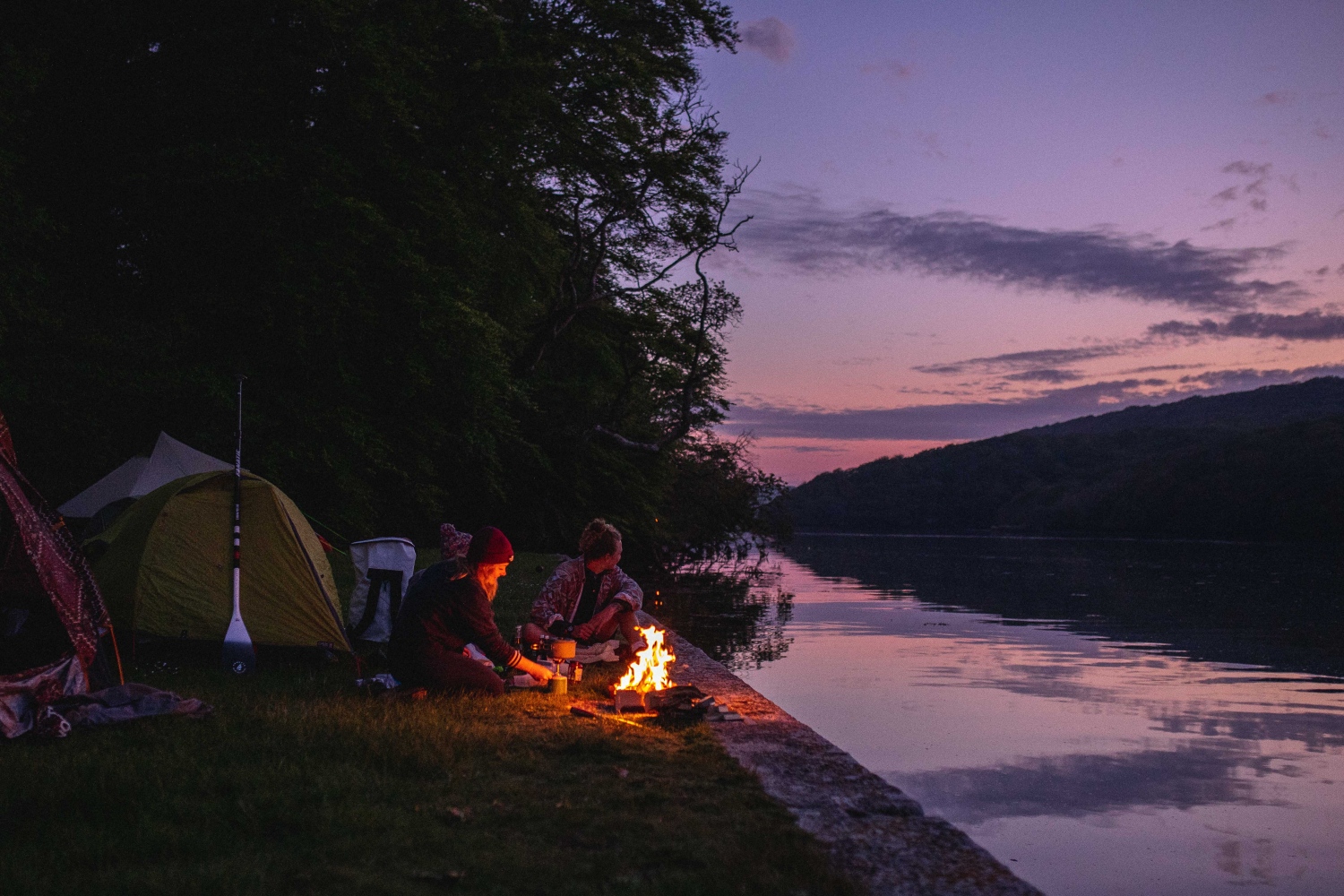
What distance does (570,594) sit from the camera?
1024 centimetres

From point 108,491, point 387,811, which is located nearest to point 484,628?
point 387,811

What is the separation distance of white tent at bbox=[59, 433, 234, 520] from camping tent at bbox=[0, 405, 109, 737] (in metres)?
7.92

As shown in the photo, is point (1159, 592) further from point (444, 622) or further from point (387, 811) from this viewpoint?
point (387, 811)

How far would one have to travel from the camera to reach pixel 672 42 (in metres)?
24.9


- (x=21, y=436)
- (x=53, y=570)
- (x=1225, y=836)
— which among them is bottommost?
(x=1225, y=836)

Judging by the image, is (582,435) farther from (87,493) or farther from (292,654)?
(292,654)

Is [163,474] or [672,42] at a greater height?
[672,42]

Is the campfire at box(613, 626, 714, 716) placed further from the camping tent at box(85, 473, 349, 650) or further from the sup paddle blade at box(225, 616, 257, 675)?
the sup paddle blade at box(225, 616, 257, 675)

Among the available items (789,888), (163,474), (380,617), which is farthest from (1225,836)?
(163,474)

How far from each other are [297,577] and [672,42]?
1887cm

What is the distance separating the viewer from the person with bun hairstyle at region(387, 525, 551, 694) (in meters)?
8.04

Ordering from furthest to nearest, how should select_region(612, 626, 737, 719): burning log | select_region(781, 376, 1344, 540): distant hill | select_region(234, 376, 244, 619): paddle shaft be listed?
select_region(781, 376, 1344, 540): distant hill < select_region(234, 376, 244, 619): paddle shaft < select_region(612, 626, 737, 719): burning log

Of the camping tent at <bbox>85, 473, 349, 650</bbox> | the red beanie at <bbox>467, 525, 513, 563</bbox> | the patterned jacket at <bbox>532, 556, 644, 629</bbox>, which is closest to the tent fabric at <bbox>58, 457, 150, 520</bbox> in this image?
the camping tent at <bbox>85, 473, 349, 650</bbox>

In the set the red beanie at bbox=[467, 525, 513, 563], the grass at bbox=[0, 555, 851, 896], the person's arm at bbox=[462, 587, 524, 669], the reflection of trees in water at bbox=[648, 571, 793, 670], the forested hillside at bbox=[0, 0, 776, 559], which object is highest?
the forested hillside at bbox=[0, 0, 776, 559]
